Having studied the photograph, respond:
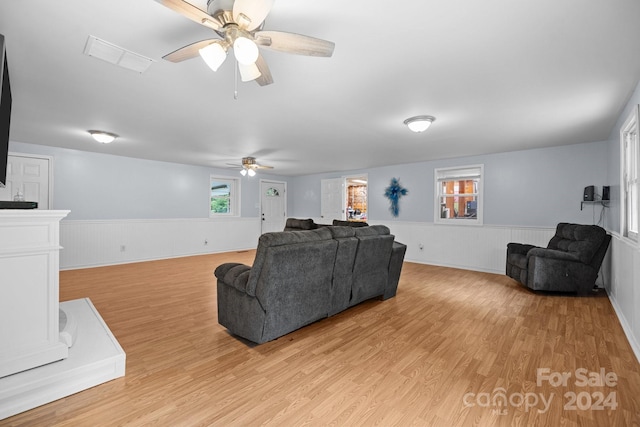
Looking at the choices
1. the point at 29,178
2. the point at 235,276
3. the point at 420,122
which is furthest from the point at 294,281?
the point at 29,178

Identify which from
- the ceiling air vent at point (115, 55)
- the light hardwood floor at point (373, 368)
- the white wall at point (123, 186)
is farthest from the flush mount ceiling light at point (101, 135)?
the ceiling air vent at point (115, 55)

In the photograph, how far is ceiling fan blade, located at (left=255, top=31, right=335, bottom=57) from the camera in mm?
1518

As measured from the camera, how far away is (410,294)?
4027 mm

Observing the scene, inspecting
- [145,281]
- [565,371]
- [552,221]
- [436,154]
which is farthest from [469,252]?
[145,281]

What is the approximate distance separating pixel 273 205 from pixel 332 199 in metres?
2.00

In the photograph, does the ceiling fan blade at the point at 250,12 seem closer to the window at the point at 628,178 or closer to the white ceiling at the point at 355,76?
the white ceiling at the point at 355,76

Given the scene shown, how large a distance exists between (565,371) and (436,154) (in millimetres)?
4270

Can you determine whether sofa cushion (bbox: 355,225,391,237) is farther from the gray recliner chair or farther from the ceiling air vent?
the ceiling air vent

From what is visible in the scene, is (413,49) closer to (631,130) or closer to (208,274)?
(631,130)

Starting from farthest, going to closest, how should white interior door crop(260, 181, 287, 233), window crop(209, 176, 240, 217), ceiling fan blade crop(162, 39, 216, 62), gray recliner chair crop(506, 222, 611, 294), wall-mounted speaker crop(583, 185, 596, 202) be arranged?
white interior door crop(260, 181, 287, 233) → window crop(209, 176, 240, 217) → wall-mounted speaker crop(583, 185, 596, 202) → gray recliner chair crop(506, 222, 611, 294) → ceiling fan blade crop(162, 39, 216, 62)

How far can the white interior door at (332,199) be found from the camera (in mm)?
8156

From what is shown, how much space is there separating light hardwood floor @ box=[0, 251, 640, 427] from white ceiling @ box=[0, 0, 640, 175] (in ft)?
7.55

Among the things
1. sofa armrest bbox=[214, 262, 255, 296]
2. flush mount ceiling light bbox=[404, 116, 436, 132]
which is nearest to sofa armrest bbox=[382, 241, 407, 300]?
flush mount ceiling light bbox=[404, 116, 436, 132]

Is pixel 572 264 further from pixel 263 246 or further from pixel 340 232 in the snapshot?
pixel 263 246
